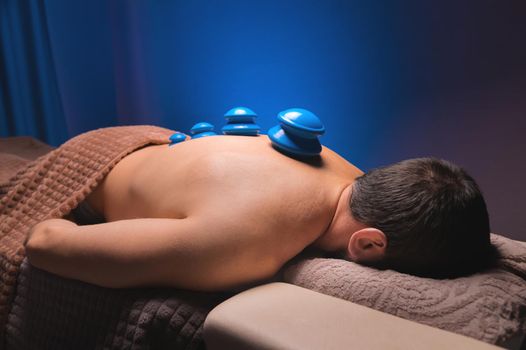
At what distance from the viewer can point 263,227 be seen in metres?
0.82

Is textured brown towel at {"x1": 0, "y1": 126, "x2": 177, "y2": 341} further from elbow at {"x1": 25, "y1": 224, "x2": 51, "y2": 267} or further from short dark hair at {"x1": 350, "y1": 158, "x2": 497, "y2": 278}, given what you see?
short dark hair at {"x1": 350, "y1": 158, "x2": 497, "y2": 278}

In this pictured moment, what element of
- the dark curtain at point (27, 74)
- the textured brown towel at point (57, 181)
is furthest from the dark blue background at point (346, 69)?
the textured brown towel at point (57, 181)

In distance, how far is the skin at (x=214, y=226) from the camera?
A: 2.53ft

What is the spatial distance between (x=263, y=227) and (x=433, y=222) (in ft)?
1.05

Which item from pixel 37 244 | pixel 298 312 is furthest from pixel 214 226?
pixel 37 244

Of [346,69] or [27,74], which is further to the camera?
[27,74]

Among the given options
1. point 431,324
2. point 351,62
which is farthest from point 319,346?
point 351,62

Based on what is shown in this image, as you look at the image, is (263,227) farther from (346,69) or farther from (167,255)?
(346,69)

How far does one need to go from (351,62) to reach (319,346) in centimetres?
101

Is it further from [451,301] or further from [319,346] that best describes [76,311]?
[451,301]

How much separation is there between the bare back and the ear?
9 centimetres

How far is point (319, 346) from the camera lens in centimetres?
56

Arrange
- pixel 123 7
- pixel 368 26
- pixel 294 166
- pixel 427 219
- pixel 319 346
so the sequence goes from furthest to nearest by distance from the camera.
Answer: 1. pixel 123 7
2. pixel 368 26
3. pixel 294 166
4. pixel 427 219
5. pixel 319 346

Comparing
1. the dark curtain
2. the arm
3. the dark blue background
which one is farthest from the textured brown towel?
the dark curtain
